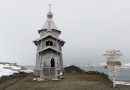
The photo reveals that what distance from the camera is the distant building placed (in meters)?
37.8

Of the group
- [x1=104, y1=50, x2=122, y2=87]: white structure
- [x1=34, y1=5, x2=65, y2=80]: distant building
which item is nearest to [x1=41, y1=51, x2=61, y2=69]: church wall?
[x1=34, y1=5, x2=65, y2=80]: distant building

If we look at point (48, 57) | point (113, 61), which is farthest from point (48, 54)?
point (113, 61)

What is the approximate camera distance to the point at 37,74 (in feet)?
129

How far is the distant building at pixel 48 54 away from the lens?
3775cm

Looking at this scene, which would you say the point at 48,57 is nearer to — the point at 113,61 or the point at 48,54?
the point at 48,54

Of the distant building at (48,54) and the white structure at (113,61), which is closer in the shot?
the white structure at (113,61)

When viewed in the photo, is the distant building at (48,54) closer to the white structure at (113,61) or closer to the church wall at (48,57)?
the church wall at (48,57)

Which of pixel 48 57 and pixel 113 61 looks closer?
pixel 113 61

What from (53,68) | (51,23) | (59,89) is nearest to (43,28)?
(51,23)

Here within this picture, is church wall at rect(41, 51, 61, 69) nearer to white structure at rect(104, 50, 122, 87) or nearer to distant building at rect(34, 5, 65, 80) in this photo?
distant building at rect(34, 5, 65, 80)

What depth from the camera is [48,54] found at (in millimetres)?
39531

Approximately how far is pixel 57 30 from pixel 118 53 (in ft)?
43.4

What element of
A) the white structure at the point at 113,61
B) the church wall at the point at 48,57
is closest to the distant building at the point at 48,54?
the church wall at the point at 48,57

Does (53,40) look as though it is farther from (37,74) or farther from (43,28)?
(37,74)
